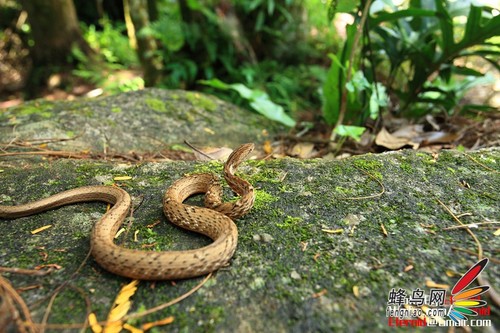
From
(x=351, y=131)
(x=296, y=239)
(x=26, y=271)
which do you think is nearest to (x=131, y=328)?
(x=26, y=271)

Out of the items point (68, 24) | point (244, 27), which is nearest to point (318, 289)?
point (244, 27)

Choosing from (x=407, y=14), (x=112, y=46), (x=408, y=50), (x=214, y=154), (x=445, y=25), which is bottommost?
(x=112, y=46)

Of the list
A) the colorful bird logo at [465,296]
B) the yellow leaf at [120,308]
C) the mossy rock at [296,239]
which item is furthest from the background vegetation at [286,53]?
the yellow leaf at [120,308]

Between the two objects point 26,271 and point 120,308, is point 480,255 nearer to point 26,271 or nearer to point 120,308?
point 120,308

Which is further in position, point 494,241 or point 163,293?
point 494,241

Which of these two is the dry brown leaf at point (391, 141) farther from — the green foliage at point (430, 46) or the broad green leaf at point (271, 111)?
the broad green leaf at point (271, 111)

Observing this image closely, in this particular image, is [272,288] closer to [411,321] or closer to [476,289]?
[411,321]
